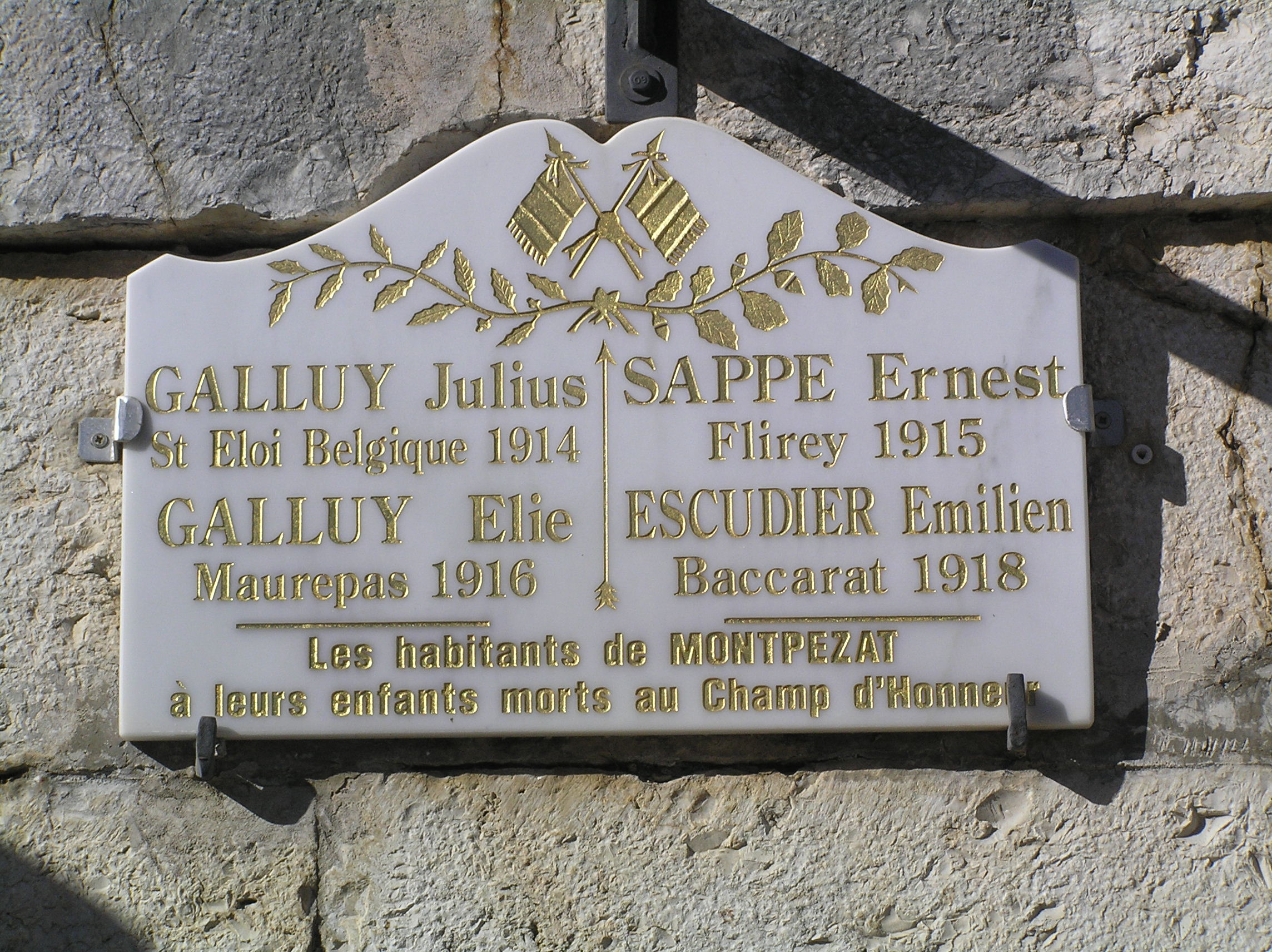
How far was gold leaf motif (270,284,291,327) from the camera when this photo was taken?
195 cm

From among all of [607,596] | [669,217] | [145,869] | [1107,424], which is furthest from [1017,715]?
[145,869]

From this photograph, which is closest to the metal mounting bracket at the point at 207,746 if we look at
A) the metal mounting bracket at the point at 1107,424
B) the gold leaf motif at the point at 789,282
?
the gold leaf motif at the point at 789,282

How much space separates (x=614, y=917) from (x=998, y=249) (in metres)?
1.57

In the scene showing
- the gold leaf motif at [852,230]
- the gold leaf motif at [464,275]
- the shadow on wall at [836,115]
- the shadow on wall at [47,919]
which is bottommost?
the shadow on wall at [47,919]

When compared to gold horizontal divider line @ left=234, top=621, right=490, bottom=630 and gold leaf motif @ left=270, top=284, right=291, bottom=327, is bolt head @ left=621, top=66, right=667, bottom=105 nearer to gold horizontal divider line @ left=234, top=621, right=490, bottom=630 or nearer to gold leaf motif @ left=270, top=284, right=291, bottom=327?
gold leaf motif @ left=270, top=284, right=291, bottom=327

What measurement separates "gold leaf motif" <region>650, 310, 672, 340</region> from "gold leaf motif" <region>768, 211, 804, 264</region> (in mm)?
250

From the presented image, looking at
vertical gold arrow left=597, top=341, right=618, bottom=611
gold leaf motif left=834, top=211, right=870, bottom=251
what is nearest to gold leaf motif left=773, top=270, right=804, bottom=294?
gold leaf motif left=834, top=211, right=870, bottom=251

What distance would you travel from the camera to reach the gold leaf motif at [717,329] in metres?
1.93

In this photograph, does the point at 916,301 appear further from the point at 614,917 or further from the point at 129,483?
the point at 129,483

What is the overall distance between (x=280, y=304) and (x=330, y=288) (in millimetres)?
108

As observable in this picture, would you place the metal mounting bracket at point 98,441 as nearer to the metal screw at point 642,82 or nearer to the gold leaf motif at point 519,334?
the gold leaf motif at point 519,334

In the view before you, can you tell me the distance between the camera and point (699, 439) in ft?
6.25

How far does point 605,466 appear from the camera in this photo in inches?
74.7

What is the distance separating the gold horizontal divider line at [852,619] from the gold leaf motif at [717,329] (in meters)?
0.55
